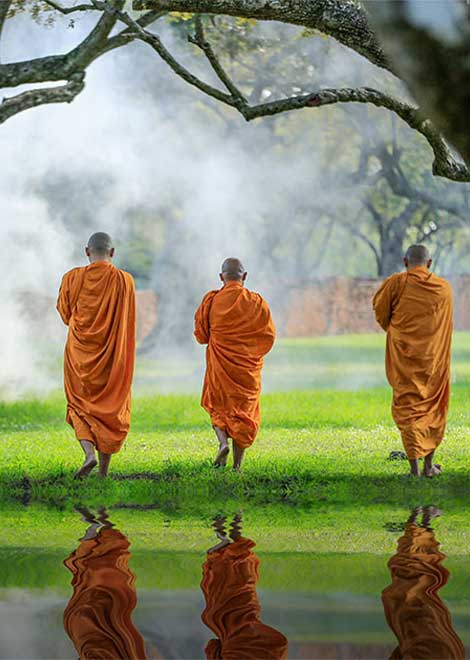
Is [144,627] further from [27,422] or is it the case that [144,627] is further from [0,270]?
[0,270]

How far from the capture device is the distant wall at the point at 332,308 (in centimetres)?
3088

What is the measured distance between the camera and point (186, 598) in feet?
17.8

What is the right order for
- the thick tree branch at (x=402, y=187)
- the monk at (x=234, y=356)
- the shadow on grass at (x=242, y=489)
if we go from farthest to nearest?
the thick tree branch at (x=402, y=187), the monk at (x=234, y=356), the shadow on grass at (x=242, y=489)

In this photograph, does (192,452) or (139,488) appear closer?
(139,488)

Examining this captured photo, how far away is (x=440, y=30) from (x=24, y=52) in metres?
20.2

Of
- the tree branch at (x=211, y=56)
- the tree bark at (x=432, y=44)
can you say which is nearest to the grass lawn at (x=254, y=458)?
the tree branch at (x=211, y=56)

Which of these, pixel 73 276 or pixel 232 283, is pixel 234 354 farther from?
pixel 73 276

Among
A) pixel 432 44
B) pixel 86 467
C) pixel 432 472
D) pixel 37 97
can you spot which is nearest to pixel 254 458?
pixel 432 472

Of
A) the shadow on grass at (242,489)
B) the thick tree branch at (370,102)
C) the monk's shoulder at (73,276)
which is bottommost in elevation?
the shadow on grass at (242,489)

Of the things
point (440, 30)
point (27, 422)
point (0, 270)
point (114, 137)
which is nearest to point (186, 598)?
point (440, 30)

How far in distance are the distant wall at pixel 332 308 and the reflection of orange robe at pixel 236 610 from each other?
76.4ft

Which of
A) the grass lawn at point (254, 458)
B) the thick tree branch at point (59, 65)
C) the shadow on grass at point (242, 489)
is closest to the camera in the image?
the shadow on grass at point (242, 489)

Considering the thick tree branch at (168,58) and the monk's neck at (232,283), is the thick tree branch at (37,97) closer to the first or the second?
the thick tree branch at (168,58)

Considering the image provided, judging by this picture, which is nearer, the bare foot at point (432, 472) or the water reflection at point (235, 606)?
the water reflection at point (235, 606)
